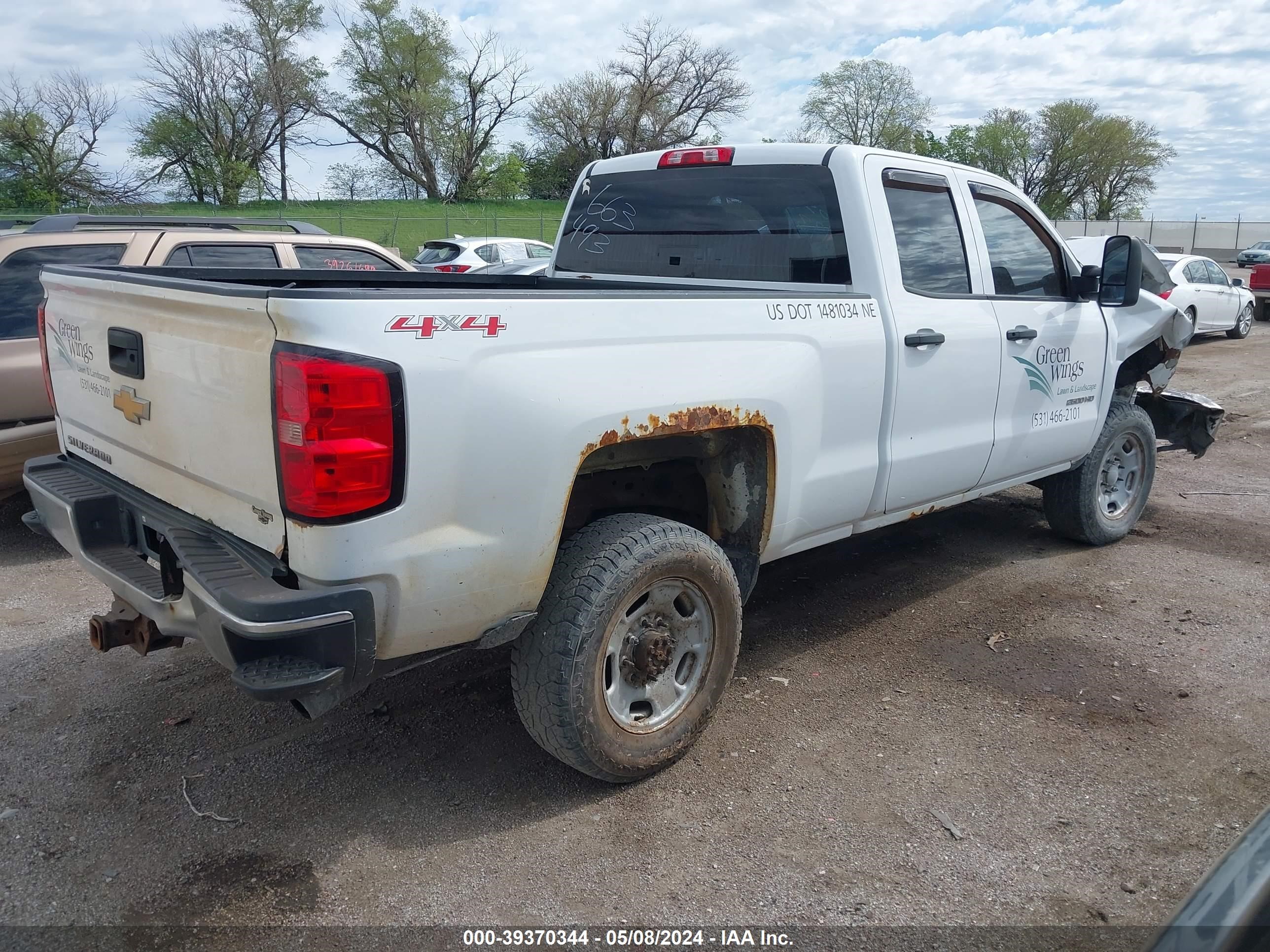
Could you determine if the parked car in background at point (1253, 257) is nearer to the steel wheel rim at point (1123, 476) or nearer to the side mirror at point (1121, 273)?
the steel wheel rim at point (1123, 476)

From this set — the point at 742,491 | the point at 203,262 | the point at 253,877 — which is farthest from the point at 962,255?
the point at 203,262

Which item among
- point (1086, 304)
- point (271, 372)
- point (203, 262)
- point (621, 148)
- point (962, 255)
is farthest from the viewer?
→ point (621, 148)

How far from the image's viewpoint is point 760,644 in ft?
14.6

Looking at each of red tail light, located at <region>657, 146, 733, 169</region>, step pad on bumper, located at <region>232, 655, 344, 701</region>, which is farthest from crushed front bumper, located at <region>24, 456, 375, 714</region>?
red tail light, located at <region>657, 146, 733, 169</region>

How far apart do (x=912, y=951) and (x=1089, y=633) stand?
2542 mm

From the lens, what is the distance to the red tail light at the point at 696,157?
428cm

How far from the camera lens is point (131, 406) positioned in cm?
307

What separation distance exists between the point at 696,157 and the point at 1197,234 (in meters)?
66.9

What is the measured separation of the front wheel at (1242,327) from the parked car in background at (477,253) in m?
13.1

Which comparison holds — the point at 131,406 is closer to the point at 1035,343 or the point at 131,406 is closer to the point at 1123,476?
the point at 1035,343

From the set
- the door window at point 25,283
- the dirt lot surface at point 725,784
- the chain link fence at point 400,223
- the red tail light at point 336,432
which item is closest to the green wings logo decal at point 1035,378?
the dirt lot surface at point 725,784

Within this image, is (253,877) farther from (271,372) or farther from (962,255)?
(962,255)

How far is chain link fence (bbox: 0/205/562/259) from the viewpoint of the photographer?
1485 inches

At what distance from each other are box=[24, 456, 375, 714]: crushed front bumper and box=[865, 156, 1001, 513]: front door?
7.79ft
